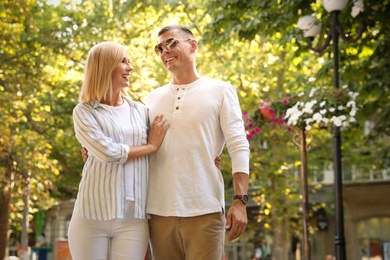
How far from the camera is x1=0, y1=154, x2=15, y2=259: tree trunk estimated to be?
52.5 feet

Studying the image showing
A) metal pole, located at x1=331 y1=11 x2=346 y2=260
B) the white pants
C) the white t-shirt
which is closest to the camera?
the white pants

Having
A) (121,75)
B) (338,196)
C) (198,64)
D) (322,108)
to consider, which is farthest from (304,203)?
(198,64)

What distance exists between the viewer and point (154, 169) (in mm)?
3373

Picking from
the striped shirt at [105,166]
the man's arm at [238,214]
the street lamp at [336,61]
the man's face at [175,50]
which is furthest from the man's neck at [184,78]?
the street lamp at [336,61]

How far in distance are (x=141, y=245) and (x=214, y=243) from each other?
1.19ft

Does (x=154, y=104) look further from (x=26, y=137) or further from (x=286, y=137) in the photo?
(x=286, y=137)

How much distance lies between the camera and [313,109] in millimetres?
9102

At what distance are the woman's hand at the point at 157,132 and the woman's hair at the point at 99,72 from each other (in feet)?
1.00

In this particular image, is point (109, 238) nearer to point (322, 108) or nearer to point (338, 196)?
point (338, 196)

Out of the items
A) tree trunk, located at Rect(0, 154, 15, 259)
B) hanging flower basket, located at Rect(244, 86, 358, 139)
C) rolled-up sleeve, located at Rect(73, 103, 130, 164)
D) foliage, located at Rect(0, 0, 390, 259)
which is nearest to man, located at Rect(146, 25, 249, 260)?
rolled-up sleeve, located at Rect(73, 103, 130, 164)

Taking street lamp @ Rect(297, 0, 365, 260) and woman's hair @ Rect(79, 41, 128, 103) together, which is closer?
woman's hair @ Rect(79, 41, 128, 103)

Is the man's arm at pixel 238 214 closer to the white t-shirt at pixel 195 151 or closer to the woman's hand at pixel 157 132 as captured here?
the white t-shirt at pixel 195 151

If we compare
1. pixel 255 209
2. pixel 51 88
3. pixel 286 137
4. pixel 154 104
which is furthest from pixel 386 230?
pixel 154 104

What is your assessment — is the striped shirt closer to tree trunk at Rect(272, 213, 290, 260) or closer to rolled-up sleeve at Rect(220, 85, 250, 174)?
rolled-up sleeve at Rect(220, 85, 250, 174)
